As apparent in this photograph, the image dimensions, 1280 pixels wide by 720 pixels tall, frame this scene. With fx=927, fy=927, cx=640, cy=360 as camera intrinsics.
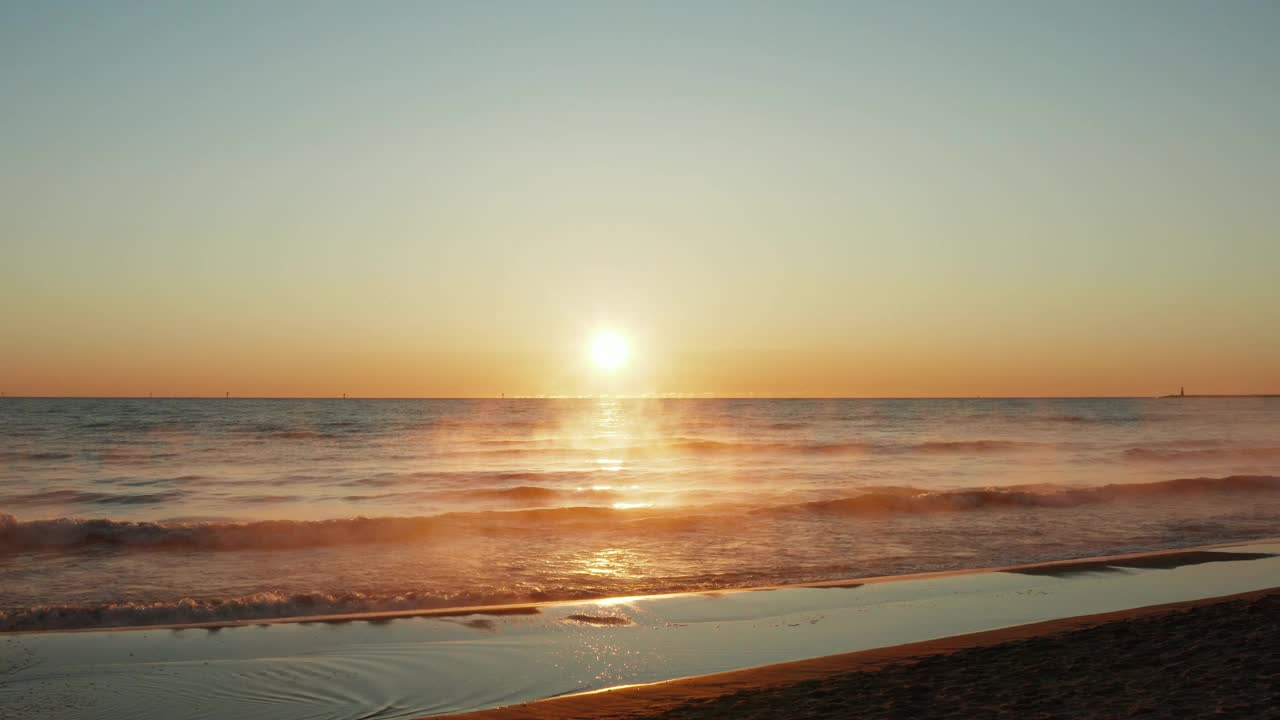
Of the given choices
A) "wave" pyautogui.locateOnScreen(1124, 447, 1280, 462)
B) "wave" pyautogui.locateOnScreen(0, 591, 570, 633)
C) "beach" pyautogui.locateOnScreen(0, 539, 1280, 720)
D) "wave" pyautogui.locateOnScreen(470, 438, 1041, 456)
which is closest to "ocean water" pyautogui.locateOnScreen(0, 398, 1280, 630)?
"wave" pyautogui.locateOnScreen(0, 591, 570, 633)

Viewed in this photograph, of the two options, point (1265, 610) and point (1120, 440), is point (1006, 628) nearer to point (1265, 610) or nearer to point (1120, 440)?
point (1265, 610)

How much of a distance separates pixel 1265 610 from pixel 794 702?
19.2ft

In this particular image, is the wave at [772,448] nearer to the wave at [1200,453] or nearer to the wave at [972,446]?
the wave at [972,446]

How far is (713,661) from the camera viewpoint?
965 centimetres

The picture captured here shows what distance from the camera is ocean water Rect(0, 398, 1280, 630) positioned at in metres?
14.8

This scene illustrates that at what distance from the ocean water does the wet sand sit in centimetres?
560

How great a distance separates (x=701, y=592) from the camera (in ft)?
45.5

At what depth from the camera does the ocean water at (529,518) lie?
583 inches

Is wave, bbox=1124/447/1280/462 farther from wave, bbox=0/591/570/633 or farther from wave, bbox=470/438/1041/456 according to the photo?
wave, bbox=0/591/570/633

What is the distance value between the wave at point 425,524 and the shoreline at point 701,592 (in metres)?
7.52

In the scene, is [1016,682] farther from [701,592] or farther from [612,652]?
[701,592]

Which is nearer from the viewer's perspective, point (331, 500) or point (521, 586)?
point (521, 586)

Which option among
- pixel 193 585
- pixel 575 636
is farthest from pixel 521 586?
pixel 193 585

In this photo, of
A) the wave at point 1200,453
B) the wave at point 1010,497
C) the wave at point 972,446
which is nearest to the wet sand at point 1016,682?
the wave at point 1010,497
